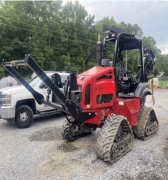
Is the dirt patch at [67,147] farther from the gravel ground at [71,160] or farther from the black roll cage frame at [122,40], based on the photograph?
the black roll cage frame at [122,40]

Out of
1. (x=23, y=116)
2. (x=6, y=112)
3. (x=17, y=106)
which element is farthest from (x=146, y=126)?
(x=6, y=112)

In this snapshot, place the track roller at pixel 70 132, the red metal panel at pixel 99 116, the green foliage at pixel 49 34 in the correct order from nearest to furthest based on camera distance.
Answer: the red metal panel at pixel 99 116
the track roller at pixel 70 132
the green foliage at pixel 49 34

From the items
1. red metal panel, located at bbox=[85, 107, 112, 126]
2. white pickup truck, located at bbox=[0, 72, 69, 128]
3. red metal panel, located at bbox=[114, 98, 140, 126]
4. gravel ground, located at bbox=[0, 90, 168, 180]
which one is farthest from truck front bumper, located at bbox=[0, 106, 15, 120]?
red metal panel, located at bbox=[114, 98, 140, 126]

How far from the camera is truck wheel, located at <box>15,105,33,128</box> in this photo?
693 centimetres

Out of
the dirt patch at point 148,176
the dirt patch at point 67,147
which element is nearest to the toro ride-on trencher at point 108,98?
the dirt patch at point 67,147

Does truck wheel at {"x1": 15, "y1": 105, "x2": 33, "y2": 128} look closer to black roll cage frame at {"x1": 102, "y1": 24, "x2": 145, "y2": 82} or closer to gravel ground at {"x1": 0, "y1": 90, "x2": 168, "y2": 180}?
gravel ground at {"x1": 0, "y1": 90, "x2": 168, "y2": 180}

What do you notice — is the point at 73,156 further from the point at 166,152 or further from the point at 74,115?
the point at 166,152

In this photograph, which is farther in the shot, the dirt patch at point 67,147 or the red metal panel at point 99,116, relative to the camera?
the dirt patch at point 67,147

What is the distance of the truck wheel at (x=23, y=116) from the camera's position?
6.93 meters

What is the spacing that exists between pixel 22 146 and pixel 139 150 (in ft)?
9.53

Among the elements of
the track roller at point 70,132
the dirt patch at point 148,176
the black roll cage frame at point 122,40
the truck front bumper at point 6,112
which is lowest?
the dirt patch at point 148,176

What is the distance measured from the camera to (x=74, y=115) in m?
4.10

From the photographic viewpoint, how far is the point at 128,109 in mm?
4902

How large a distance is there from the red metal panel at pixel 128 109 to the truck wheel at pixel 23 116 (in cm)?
348
